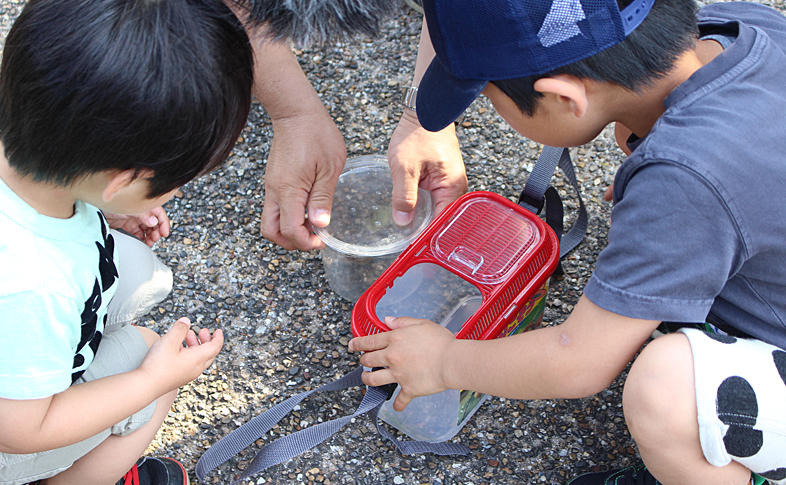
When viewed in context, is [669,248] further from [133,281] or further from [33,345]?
[133,281]

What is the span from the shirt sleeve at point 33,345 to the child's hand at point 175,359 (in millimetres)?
155

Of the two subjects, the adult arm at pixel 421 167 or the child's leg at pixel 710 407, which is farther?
the adult arm at pixel 421 167

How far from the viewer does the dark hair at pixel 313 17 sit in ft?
2.60

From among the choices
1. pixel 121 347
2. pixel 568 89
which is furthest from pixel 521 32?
pixel 121 347

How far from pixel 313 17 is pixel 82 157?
0.35 metres

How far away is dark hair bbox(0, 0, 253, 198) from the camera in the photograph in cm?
74

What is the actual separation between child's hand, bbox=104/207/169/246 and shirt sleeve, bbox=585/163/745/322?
2.92 feet

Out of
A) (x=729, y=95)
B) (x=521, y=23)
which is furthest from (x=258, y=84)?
(x=729, y=95)

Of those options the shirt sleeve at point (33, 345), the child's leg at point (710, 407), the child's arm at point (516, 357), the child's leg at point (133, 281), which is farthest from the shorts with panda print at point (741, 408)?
the child's leg at point (133, 281)

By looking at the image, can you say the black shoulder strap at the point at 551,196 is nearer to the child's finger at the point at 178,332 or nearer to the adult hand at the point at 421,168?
the adult hand at the point at 421,168

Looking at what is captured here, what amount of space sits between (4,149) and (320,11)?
1.56 feet

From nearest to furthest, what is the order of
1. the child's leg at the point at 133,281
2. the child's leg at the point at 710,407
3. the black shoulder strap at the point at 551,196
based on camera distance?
the child's leg at the point at 710,407 < the child's leg at the point at 133,281 < the black shoulder strap at the point at 551,196

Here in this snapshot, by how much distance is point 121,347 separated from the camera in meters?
1.05

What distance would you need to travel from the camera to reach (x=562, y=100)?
88cm
